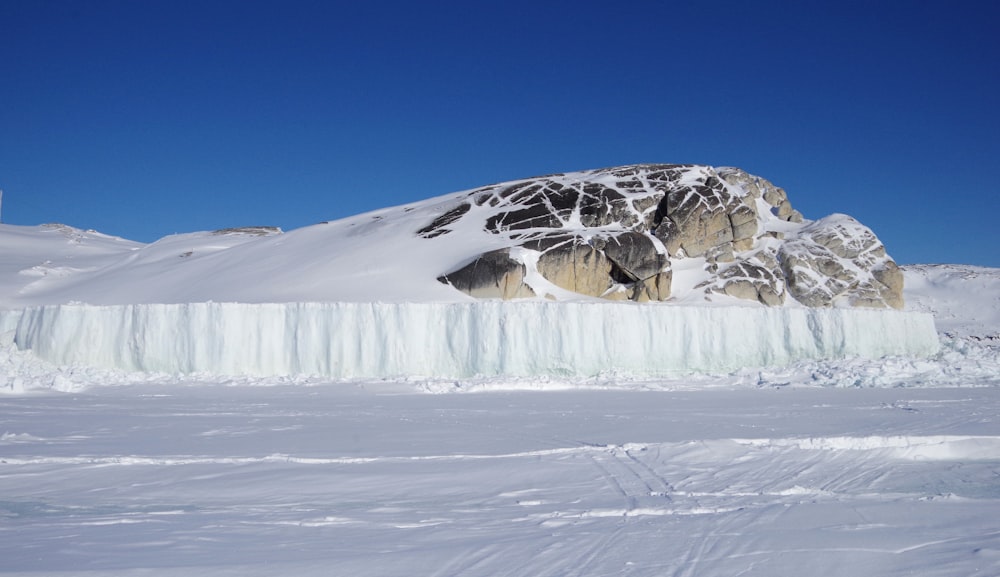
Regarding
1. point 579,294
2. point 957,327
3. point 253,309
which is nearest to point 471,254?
point 579,294

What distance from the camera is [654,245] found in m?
25.3

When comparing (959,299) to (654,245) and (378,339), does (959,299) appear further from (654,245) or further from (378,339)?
(378,339)

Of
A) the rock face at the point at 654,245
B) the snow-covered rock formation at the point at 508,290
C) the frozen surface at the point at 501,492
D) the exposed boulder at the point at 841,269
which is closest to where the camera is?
the frozen surface at the point at 501,492

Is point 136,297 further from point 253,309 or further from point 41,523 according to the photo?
point 41,523

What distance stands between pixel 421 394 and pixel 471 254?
10.5 metres

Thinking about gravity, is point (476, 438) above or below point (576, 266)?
below

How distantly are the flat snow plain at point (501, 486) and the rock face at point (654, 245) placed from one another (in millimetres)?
11256

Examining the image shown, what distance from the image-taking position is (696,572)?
14.2 ft

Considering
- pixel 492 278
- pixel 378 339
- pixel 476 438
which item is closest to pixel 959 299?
pixel 492 278

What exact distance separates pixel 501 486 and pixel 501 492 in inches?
8.5

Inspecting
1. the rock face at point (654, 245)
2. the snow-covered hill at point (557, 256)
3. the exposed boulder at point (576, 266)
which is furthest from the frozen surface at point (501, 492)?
the rock face at point (654, 245)

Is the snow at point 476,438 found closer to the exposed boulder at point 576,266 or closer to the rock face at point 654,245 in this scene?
the rock face at point 654,245

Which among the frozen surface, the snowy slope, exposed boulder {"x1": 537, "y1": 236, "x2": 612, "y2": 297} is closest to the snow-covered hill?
exposed boulder {"x1": 537, "y1": 236, "x2": 612, "y2": 297}

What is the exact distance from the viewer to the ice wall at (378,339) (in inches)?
696
